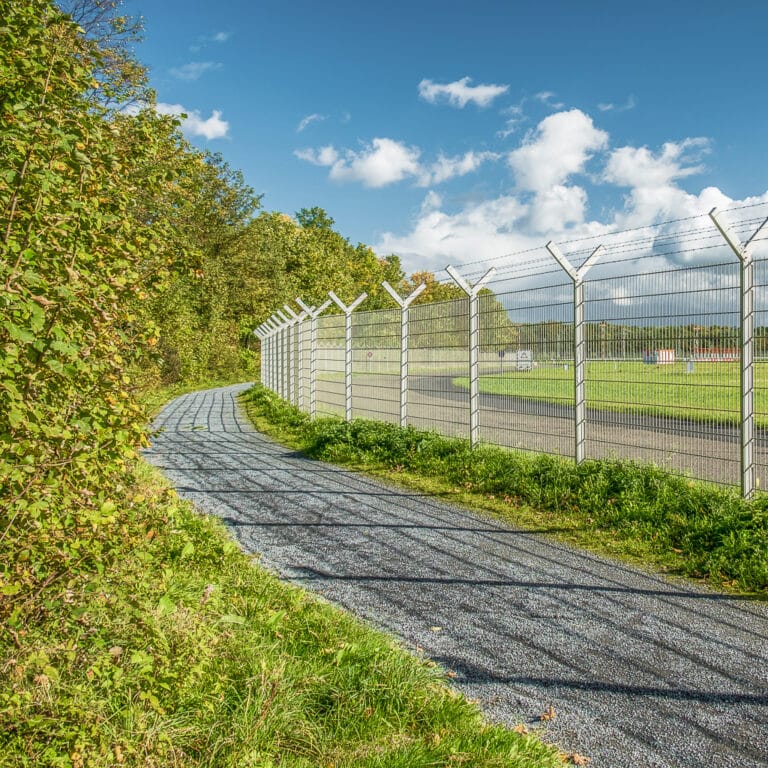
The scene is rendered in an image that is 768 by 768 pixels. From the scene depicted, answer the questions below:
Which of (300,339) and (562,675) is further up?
(300,339)

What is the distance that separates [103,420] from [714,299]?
5729mm

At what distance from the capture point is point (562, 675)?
Answer: 406cm

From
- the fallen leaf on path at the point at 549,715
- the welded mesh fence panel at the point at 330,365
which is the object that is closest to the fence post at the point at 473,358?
the welded mesh fence panel at the point at 330,365

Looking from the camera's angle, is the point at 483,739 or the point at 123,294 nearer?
the point at 483,739

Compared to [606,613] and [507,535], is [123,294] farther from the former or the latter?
[507,535]

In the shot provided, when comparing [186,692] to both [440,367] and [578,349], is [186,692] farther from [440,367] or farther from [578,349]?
[440,367]

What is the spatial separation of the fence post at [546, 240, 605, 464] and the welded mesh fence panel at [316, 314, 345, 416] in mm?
7185

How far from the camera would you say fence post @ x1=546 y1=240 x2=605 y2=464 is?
839cm

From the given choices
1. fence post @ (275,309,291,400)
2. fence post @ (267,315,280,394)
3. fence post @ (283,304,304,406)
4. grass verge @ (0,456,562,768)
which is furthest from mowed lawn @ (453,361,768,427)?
fence post @ (267,315,280,394)

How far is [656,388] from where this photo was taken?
7.44 m

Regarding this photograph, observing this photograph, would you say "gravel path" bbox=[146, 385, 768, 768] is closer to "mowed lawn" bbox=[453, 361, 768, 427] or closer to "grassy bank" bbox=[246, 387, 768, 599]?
"grassy bank" bbox=[246, 387, 768, 599]

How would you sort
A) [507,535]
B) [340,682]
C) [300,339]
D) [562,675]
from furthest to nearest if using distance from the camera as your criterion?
[300,339] → [507,535] → [562,675] → [340,682]

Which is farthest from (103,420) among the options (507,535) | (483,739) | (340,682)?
(507,535)

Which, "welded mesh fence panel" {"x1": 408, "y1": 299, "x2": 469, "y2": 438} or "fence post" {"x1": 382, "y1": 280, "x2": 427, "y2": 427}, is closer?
"welded mesh fence panel" {"x1": 408, "y1": 299, "x2": 469, "y2": 438}
